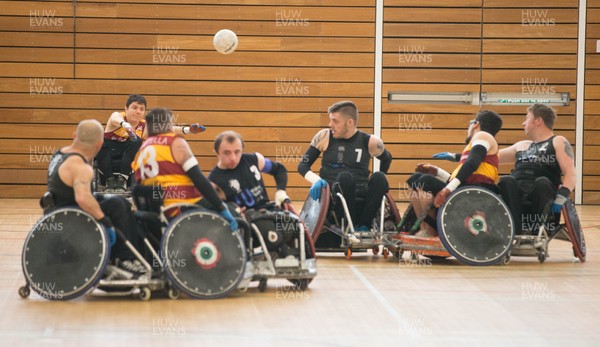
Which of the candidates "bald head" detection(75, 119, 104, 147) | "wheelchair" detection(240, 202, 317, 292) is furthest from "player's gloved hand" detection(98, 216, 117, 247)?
"wheelchair" detection(240, 202, 317, 292)

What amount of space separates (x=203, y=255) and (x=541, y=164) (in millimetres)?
3641

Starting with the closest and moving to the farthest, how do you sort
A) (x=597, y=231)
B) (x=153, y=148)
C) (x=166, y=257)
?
(x=166, y=257), (x=153, y=148), (x=597, y=231)

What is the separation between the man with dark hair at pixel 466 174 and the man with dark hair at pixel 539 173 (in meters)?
0.21

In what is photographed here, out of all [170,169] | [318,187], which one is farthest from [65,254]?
[318,187]

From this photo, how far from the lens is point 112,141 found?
1061cm

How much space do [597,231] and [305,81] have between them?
5.55m

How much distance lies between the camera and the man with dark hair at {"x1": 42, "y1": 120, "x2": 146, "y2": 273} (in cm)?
576

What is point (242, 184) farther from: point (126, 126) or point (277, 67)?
point (277, 67)

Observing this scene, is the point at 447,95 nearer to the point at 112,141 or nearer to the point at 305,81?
the point at 305,81

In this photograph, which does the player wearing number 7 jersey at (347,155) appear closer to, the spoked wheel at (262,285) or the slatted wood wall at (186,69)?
the spoked wheel at (262,285)

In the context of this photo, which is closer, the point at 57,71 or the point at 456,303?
the point at 456,303

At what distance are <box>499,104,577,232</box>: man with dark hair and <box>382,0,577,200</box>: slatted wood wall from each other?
631 cm

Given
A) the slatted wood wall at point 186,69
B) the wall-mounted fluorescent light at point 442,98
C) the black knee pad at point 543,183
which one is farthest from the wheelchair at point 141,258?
the wall-mounted fluorescent light at point 442,98

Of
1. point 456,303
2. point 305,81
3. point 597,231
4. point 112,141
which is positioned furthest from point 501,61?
point 456,303
